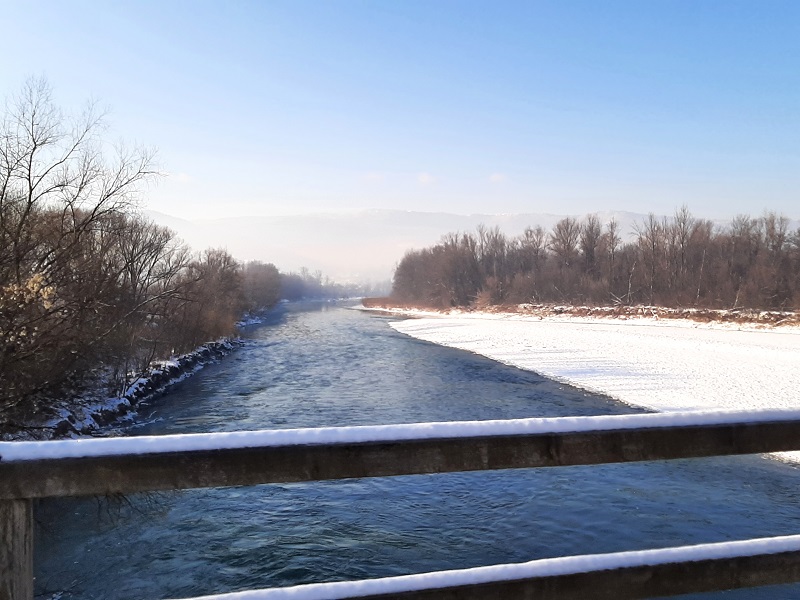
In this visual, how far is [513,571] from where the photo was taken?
5.70 feet

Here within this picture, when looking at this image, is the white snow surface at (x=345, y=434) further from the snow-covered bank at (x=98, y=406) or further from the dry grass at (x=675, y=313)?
the dry grass at (x=675, y=313)

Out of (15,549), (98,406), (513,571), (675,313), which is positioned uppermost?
(15,549)

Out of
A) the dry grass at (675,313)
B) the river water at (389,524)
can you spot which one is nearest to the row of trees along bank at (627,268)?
the dry grass at (675,313)

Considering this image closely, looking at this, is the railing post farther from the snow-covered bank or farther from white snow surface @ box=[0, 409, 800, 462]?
the snow-covered bank

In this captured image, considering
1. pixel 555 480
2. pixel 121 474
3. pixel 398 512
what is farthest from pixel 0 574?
pixel 555 480

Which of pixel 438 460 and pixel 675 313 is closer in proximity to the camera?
pixel 438 460

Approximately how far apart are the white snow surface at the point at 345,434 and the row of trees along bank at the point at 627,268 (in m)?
Answer: 50.0

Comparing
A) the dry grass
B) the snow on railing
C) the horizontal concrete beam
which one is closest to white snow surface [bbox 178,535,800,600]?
the snow on railing

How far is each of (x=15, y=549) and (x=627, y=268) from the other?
74602 millimetres

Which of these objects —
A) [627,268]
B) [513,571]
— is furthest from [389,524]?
[627,268]

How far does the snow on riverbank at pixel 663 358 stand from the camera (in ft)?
55.5

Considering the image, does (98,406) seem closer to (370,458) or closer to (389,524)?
(389,524)

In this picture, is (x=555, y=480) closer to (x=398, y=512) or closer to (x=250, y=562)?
(x=398, y=512)

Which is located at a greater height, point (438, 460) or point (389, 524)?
point (438, 460)
